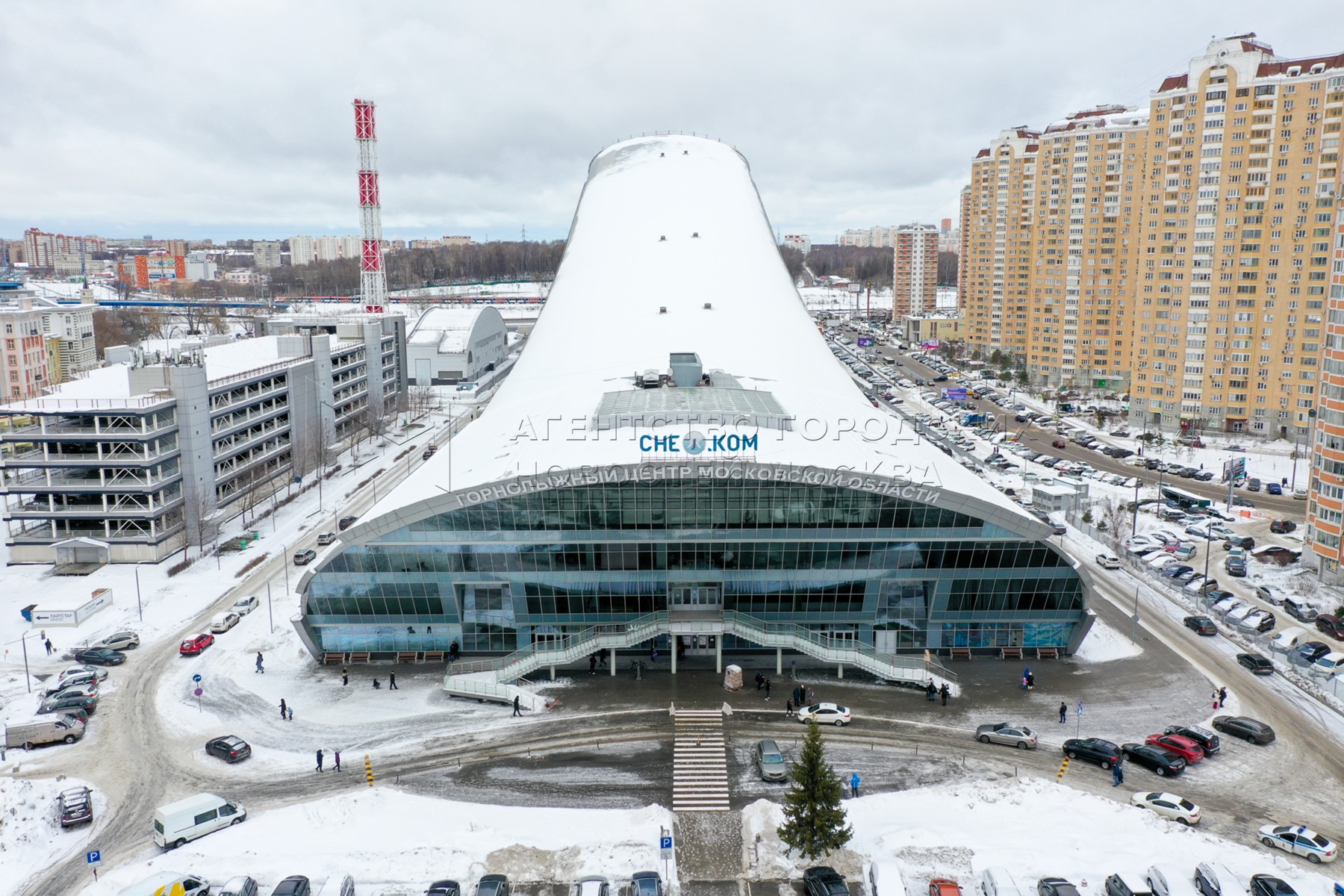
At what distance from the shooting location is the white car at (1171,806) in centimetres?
3397

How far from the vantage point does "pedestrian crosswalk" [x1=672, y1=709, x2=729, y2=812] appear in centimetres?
3578

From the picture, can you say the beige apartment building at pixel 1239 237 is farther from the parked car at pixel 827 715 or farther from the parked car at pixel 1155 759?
the parked car at pixel 827 715

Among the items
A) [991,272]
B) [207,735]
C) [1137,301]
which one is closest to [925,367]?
[991,272]

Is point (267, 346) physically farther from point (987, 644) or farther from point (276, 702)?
Answer: point (987, 644)

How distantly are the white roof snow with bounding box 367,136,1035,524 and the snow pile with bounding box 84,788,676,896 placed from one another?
1570 centimetres

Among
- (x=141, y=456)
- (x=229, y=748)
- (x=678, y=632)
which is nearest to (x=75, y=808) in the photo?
(x=229, y=748)

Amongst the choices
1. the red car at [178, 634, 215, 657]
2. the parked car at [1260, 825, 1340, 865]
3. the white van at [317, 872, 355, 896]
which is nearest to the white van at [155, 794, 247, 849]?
the white van at [317, 872, 355, 896]

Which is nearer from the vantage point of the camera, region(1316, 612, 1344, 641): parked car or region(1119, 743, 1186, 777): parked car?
region(1119, 743, 1186, 777): parked car

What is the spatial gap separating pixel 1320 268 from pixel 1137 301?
24.5 metres

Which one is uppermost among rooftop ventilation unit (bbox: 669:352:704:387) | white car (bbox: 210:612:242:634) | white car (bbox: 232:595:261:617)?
rooftop ventilation unit (bbox: 669:352:704:387)

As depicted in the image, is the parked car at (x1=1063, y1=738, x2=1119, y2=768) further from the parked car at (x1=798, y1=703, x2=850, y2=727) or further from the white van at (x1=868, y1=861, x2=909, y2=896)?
the white van at (x1=868, y1=861, x2=909, y2=896)

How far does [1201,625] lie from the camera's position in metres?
52.4

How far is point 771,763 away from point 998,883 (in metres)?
10.0

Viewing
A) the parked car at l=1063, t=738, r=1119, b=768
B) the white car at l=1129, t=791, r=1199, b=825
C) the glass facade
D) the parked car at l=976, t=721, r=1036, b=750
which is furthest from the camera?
the glass facade
